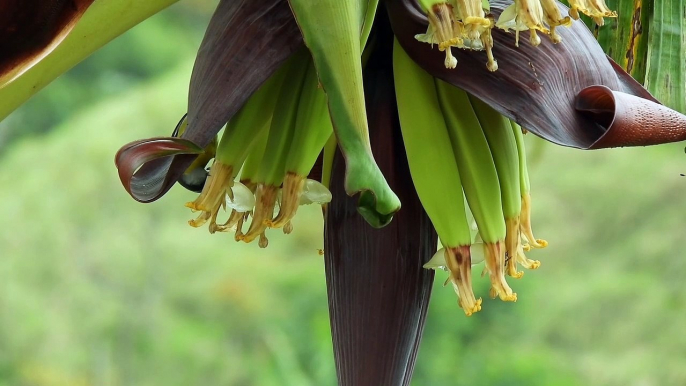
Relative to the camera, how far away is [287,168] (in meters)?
0.24

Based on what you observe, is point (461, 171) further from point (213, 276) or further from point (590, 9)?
point (213, 276)

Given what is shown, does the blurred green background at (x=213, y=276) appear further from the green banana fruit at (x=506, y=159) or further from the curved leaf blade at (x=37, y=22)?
the curved leaf blade at (x=37, y=22)

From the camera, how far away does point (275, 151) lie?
0.82 feet

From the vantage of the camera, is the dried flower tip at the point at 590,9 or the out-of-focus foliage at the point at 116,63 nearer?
the dried flower tip at the point at 590,9

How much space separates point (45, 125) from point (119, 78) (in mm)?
172

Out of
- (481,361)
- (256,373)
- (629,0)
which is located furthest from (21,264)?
(629,0)

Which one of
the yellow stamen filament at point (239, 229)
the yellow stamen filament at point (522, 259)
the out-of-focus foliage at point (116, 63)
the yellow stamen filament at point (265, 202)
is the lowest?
the out-of-focus foliage at point (116, 63)

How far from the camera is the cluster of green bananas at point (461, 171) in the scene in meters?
0.24

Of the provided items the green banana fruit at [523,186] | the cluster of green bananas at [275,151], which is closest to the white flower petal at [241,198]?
the cluster of green bananas at [275,151]

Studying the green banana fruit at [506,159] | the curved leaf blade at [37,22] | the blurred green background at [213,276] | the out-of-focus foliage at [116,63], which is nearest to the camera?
the curved leaf blade at [37,22]

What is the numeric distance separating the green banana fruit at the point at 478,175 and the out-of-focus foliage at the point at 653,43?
0.10 meters

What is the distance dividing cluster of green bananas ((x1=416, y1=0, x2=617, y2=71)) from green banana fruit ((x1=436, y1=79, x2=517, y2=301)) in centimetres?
4

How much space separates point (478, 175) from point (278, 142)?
0.07m

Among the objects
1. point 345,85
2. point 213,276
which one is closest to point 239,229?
point 345,85
